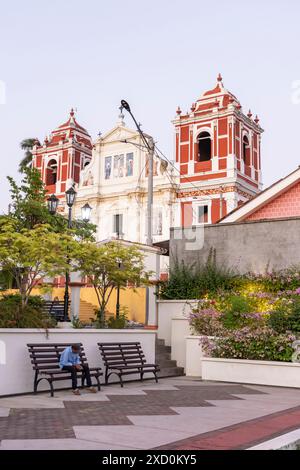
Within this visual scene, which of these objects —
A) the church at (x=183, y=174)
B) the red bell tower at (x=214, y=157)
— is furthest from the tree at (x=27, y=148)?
the red bell tower at (x=214, y=157)

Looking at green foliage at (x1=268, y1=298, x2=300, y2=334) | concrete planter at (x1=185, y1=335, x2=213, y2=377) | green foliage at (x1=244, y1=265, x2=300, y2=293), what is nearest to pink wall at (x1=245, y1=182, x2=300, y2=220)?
green foliage at (x1=244, y1=265, x2=300, y2=293)

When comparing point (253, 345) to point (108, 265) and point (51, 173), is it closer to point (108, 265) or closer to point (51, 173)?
point (108, 265)

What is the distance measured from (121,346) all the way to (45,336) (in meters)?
2.53

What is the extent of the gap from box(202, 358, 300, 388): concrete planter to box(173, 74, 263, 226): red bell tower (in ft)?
87.0

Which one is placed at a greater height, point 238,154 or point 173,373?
point 238,154

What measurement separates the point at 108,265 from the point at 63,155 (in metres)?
36.4

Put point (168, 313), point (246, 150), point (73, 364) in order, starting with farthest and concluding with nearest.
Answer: point (246, 150) < point (168, 313) < point (73, 364)

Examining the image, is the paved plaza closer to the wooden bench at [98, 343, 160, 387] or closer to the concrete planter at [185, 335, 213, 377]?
the wooden bench at [98, 343, 160, 387]

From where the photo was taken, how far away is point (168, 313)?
749 inches

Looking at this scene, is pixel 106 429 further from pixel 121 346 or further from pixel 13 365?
pixel 121 346

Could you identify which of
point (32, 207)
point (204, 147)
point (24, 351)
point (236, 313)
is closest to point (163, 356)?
point (236, 313)

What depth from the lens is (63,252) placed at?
15.3 m

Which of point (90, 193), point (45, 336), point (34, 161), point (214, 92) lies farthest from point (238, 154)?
point (45, 336)

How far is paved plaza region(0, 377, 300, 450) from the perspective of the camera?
7.49m
